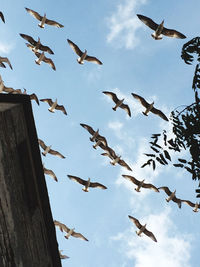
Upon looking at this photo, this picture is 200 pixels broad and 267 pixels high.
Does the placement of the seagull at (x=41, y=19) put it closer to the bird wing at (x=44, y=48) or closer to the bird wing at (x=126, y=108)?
the bird wing at (x=44, y=48)

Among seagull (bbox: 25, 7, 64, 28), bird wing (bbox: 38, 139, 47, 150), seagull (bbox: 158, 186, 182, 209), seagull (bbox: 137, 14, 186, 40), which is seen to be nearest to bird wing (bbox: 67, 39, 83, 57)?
seagull (bbox: 25, 7, 64, 28)

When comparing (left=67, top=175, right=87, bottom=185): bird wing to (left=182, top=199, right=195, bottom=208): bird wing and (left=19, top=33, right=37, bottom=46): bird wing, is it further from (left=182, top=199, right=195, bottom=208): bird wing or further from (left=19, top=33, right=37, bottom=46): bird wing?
(left=19, top=33, right=37, bottom=46): bird wing

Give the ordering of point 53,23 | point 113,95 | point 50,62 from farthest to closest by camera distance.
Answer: point 50,62 < point 53,23 < point 113,95

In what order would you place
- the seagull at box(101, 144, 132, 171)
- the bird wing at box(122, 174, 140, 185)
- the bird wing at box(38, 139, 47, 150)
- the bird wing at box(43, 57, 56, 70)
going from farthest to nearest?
1. the bird wing at box(43, 57, 56, 70)
2. the bird wing at box(122, 174, 140, 185)
3. the seagull at box(101, 144, 132, 171)
4. the bird wing at box(38, 139, 47, 150)

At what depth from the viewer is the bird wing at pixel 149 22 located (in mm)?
20150

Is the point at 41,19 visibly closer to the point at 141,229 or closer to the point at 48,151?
the point at 48,151

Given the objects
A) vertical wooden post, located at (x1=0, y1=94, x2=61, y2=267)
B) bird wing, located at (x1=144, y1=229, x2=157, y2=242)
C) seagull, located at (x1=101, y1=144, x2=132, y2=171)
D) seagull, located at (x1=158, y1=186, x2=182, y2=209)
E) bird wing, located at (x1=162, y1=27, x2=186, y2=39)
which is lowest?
vertical wooden post, located at (x1=0, y1=94, x2=61, y2=267)

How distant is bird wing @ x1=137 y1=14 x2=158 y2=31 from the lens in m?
20.1

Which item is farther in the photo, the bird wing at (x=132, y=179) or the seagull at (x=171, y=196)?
the bird wing at (x=132, y=179)

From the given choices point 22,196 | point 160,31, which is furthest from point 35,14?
point 22,196

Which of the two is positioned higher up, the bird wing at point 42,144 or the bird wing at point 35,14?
the bird wing at point 35,14

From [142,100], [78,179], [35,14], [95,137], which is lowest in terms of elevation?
[78,179]

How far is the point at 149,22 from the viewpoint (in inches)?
811

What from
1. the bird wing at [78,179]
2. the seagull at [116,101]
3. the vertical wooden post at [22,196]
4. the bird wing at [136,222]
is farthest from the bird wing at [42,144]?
the vertical wooden post at [22,196]
